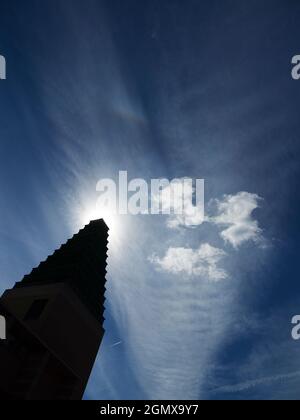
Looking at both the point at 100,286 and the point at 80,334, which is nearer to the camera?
the point at 80,334

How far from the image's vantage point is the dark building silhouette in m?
23.0

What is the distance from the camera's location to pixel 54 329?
84.0ft

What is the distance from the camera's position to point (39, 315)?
25781 millimetres

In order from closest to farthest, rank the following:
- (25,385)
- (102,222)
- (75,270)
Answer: (25,385)
(75,270)
(102,222)

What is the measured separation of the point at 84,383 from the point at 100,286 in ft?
35.1

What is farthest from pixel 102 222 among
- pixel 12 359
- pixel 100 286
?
pixel 12 359

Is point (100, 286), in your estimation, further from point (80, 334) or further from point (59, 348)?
point (59, 348)

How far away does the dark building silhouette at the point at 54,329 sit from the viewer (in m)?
23.0

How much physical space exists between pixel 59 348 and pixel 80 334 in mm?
3075
